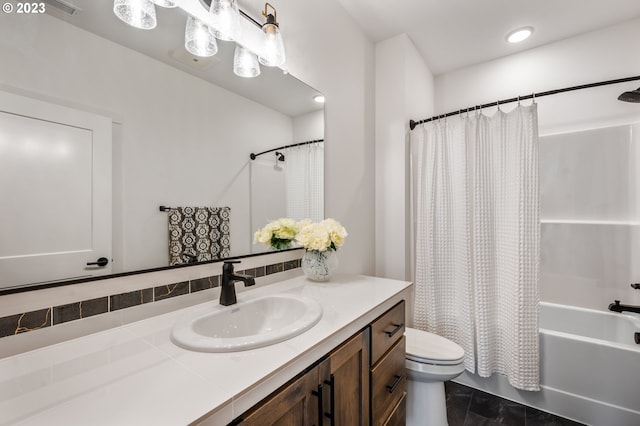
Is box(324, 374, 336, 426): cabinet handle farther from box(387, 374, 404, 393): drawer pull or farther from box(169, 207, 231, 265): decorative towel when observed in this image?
box(169, 207, 231, 265): decorative towel

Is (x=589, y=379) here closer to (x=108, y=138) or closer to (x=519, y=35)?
(x=519, y=35)

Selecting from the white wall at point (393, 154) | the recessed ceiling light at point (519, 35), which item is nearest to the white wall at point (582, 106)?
the recessed ceiling light at point (519, 35)

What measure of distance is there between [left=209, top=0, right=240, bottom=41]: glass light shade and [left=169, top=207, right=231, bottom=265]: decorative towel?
67 cm

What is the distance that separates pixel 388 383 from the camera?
1.17 meters

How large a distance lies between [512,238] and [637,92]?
42.5 inches

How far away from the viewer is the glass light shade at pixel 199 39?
100 cm

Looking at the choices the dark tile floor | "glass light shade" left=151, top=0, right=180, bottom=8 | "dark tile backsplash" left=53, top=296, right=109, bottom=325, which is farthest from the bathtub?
"glass light shade" left=151, top=0, right=180, bottom=8

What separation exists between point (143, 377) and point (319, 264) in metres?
0.87

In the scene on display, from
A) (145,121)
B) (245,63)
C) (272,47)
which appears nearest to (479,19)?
(272,47)

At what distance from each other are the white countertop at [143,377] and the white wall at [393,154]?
127 centimetres

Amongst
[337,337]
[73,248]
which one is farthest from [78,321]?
[337,337]

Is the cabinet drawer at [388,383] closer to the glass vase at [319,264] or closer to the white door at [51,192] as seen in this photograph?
the glass vase at [319,264]

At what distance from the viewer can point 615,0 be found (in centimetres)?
175

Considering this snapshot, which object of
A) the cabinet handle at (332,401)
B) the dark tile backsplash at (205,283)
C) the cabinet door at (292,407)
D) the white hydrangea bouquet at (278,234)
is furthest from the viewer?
the white hydrangea bouquet at (278,234)
